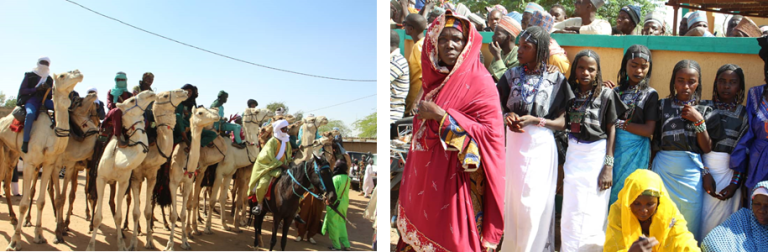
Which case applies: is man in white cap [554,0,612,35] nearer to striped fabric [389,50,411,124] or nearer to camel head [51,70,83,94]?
striped fabric [389,50,411,124]

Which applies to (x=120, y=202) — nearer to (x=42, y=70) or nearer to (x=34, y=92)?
(x=34, y=92)

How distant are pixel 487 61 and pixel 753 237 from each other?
3184mm

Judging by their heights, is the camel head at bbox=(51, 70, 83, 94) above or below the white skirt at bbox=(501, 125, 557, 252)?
above

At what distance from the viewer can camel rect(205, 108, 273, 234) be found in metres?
9.76

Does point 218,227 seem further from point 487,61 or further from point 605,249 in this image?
point 605,249

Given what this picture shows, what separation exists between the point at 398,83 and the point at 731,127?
302 cm

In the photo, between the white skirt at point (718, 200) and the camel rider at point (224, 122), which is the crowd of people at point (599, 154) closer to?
the white skirt at point (718, 200)

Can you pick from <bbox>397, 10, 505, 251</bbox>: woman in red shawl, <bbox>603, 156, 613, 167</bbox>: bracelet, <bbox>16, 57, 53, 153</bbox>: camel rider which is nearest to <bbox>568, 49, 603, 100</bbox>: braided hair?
<bbox>603, 156, 613, 167</bbox>: bracelet

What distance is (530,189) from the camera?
3.97 meters

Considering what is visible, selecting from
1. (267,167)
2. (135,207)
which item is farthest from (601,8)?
(135,207)

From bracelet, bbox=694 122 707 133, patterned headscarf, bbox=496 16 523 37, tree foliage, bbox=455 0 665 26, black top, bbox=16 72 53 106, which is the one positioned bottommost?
bracelet, bbox=694 122 707 133

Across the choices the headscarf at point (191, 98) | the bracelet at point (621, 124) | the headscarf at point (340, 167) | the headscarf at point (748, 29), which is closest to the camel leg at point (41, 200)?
the headscarf at point (191, 98)

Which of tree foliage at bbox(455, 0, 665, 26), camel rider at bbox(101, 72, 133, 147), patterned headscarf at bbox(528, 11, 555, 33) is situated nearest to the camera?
patterned headscarf at bbox(528, 11, 555, 33)

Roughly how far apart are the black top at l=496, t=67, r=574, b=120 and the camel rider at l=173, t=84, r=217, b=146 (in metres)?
5.69
